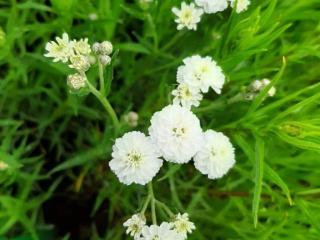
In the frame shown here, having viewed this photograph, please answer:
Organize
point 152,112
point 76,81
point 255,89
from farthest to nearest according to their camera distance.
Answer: point 152,112, point 255,89, point 76,81

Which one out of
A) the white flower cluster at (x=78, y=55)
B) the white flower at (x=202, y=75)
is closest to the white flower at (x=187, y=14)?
the white flower at (x=202, y=75)

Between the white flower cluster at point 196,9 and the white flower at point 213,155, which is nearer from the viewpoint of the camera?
the white flower at point 213,155

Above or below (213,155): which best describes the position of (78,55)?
above

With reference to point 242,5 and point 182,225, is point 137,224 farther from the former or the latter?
point 242,5

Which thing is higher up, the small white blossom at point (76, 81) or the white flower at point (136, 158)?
the small white blossom at point (76, 81)

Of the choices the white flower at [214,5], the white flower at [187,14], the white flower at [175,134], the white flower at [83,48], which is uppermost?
the white flower at [187,14]

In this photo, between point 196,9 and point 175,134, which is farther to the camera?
point 196,9

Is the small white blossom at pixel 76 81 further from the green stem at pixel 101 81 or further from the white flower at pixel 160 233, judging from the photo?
the white flower at pixel 160 233

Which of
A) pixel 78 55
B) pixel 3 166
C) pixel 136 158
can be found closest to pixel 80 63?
pixel 78 55
